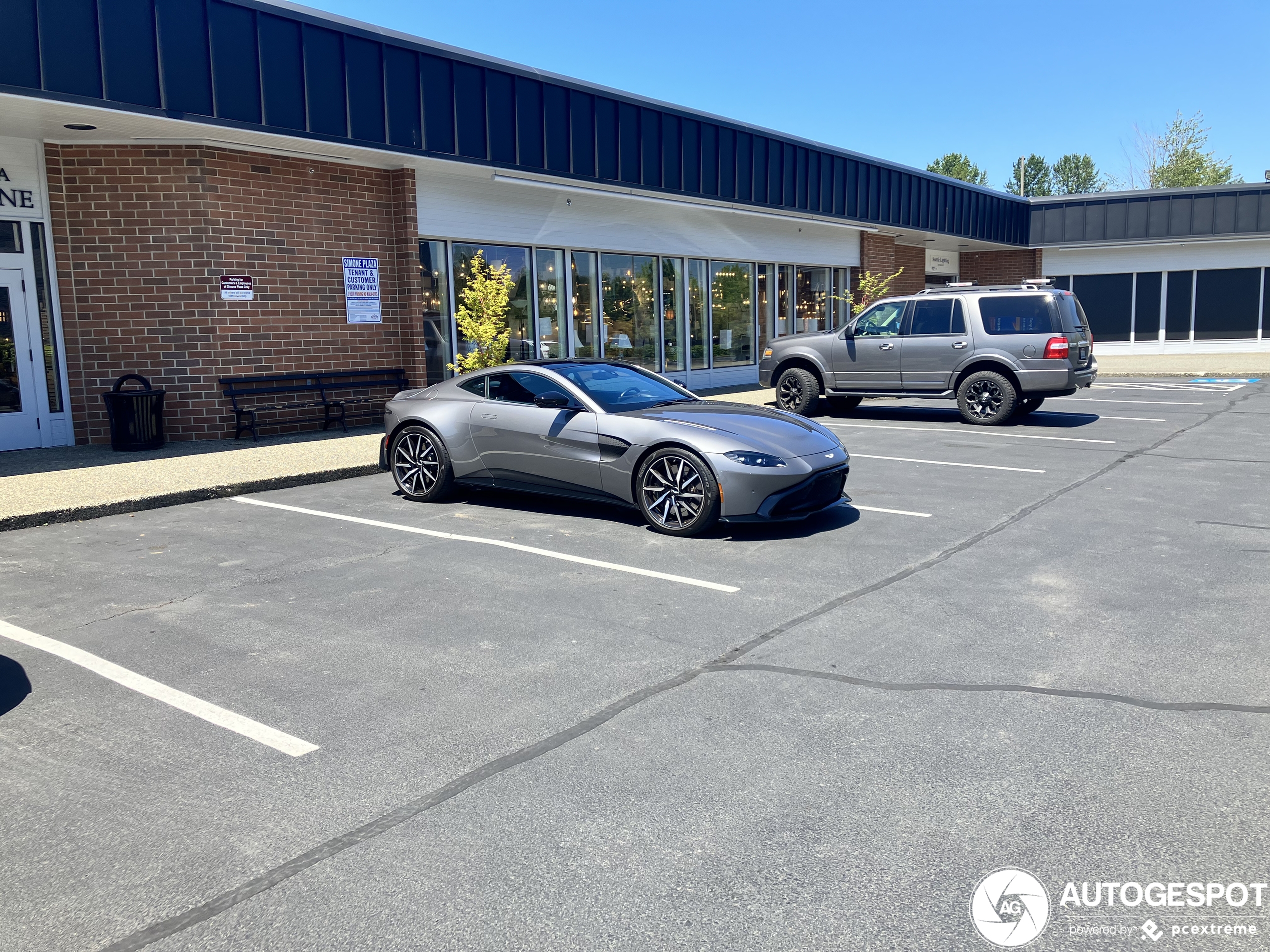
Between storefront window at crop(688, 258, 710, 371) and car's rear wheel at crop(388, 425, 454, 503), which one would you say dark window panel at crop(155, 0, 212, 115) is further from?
storefront window at crop(688, 258, 710, 371)

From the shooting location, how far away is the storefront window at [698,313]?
2028 centimetres

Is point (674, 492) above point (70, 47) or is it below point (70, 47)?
below

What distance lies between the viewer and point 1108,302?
3059 centimetres

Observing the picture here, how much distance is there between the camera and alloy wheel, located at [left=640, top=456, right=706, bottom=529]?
7.39 meters

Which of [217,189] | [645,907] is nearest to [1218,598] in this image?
[645,907]

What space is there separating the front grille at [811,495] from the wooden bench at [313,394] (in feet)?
27.0

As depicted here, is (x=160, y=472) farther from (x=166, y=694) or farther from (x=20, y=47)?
(x=166, y=694)

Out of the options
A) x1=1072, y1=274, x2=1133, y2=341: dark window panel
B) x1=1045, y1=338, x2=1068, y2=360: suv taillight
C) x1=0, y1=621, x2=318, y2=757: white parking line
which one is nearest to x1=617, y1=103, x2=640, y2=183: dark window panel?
x1=1045, y1=338, x2=1068, y2=360: suv taillight

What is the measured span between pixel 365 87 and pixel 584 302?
603cm

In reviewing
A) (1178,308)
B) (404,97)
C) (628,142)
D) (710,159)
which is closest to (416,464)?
(404,97)

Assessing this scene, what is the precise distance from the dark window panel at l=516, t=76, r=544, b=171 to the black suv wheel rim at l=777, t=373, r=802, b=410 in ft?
17.1

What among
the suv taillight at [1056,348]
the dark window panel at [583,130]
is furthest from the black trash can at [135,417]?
the suv taillight at [1056,348]

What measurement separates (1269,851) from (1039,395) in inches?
480

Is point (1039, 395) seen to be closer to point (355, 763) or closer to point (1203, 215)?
point (355, 763)
